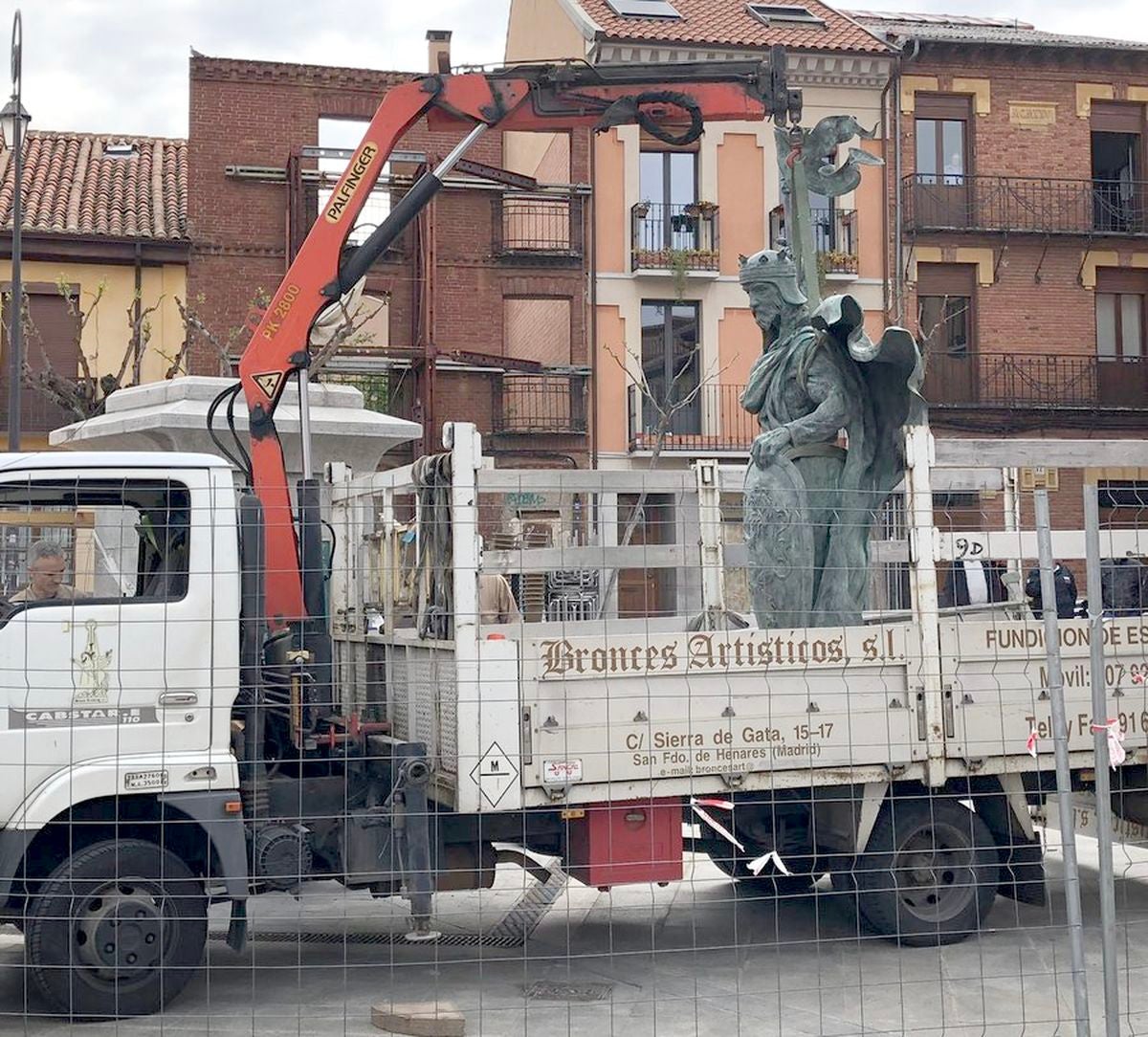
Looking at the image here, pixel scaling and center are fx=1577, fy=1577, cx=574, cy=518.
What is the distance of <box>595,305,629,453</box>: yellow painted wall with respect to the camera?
29594mm

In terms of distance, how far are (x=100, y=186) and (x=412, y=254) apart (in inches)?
239

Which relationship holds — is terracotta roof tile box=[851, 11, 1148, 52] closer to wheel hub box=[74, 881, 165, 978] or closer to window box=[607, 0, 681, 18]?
window box=[607, 0, 681, 18]

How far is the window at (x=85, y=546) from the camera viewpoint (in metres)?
6.88

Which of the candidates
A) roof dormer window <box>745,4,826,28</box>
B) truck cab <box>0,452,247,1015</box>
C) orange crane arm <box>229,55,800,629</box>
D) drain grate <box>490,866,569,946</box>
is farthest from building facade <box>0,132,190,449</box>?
truck cab <box>0,452,247,1015</box>

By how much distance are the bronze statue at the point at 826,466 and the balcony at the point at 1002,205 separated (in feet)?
73.6

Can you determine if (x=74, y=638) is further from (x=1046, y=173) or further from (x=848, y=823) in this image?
(x=1046, y=173)

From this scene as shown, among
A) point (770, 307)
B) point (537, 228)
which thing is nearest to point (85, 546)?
point (770, 307)

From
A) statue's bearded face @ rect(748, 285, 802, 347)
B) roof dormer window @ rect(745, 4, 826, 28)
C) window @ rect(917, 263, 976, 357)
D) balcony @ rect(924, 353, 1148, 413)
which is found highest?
roof dormer window @ rect(745, 4, 826, 28)

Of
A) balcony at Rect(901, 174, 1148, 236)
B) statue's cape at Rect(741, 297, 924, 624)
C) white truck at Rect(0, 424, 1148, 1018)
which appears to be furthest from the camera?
balcony at Rect(901, 174, 1148, 236)

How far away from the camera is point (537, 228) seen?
1189 inches

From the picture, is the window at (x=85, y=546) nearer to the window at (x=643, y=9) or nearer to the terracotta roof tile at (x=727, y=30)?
the terracotta roof tile at (x=727, y=30)

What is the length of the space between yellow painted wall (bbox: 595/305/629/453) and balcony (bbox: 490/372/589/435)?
0.35 m

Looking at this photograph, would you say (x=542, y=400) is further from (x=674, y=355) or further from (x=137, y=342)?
(x=137, y=342)

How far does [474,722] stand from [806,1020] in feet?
6.36
